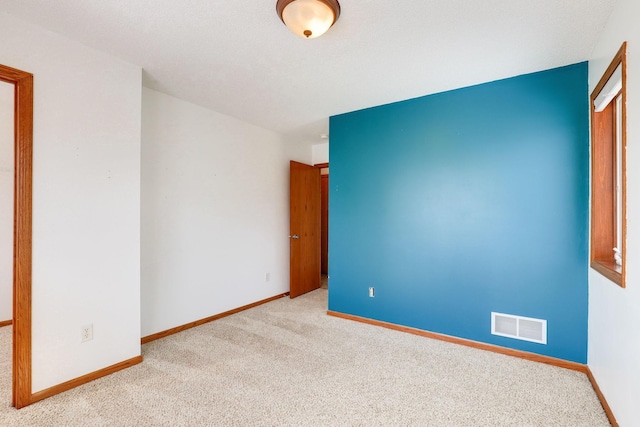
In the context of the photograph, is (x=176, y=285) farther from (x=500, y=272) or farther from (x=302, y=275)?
(x=500, y=272)

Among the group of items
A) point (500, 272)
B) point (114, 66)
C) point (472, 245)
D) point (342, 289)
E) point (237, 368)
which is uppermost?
point (114, 66)

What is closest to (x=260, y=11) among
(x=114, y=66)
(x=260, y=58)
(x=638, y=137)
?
(x=260, y=58)

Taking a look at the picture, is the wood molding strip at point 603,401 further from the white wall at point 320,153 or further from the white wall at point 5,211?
the white wall at point 5,211

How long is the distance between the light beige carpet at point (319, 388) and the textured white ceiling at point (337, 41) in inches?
91.8

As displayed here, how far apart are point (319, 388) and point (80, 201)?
2.08m

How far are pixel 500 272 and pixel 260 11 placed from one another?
2.67 m

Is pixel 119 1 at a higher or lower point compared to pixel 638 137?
higher

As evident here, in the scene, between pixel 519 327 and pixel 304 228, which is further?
pixel 304 228

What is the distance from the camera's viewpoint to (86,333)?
2.14 meters

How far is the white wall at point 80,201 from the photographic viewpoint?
1928 mm

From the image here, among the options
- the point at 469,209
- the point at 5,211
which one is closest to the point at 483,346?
the point at 469,209

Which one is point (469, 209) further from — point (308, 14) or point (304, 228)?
point (304, 228)

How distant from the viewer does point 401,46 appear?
210cm

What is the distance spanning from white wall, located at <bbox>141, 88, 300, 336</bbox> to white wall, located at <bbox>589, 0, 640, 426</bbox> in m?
3.35
